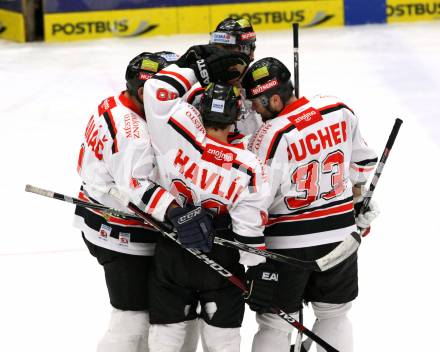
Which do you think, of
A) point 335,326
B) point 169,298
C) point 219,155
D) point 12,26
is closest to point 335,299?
point 335,326

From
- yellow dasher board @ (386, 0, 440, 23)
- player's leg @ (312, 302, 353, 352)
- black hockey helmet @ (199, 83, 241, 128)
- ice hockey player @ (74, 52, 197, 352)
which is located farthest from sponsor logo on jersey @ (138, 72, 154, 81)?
yellow dasher board @ (386, 0, 440, 23)

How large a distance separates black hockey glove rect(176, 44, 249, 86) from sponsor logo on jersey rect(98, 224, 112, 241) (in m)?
0.59

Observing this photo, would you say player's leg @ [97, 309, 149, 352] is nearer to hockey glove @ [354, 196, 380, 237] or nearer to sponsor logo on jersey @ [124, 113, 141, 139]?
sponsor logo on jersey @ [124, 113, 141, 139]

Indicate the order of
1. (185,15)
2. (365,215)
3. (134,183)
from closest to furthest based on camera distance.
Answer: (134,183) → (365,215) → (185,15)

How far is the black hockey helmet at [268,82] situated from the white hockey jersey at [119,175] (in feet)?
1.24

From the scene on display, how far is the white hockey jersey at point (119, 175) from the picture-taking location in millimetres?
3115

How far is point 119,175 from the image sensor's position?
10.4ft

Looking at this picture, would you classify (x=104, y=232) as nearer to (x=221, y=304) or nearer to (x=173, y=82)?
(x=221, y=304)

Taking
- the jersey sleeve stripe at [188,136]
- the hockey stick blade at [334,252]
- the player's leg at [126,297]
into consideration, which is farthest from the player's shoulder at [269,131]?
the player's leg at [126,297]

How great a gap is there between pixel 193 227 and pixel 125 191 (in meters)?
0.29

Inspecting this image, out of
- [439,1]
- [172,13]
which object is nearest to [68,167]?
[172,13]

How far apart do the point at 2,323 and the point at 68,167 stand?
1879mm

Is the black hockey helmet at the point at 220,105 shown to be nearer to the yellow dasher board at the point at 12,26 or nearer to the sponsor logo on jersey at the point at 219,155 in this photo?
the sponsor logo on jersey at the point at 219,155

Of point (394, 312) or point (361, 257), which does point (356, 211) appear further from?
point (361, 257)
